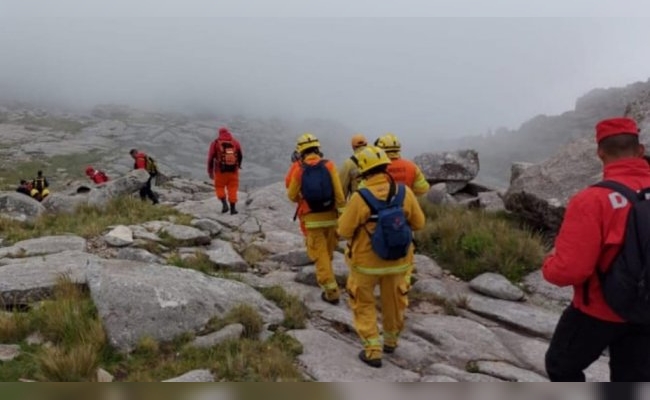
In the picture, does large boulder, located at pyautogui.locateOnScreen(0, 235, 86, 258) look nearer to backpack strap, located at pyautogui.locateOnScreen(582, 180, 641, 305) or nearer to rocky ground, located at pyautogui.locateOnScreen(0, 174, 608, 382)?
rocky ground, located at pyautogui.locateOnScreen(0, 174, 608, 382)

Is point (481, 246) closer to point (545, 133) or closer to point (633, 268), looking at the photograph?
point (633, 268)

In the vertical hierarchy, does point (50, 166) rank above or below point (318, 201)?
below

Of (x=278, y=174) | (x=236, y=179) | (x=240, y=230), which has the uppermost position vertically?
(x=236, y=179)

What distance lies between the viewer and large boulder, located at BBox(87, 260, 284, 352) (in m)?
6.00

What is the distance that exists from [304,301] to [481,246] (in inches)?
167

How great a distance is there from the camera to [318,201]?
24.7ft

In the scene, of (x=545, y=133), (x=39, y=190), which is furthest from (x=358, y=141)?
(x=545, y=133)

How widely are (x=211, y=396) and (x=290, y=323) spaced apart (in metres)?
3.78

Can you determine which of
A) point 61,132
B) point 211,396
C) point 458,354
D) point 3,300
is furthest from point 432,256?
point 61,132

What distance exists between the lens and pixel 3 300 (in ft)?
22.5

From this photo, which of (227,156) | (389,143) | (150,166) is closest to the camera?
(389,143)

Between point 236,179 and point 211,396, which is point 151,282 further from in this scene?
point 236,179

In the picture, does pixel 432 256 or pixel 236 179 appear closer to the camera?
pixel 432 256

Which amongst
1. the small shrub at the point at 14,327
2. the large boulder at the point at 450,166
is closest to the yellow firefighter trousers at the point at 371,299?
the small shrub at the point at 14,327
